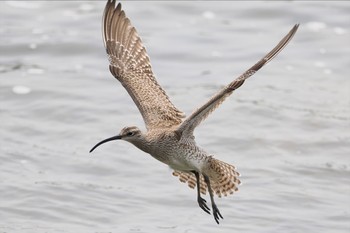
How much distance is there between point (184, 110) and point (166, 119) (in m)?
4.41

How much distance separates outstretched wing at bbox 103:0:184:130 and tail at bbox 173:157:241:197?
1.64ft

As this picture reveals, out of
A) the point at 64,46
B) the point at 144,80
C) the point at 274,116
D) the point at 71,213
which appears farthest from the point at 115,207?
the point at 64,46

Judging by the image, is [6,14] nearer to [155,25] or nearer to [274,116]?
[155,25]

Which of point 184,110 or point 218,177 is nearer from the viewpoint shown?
point 218,177

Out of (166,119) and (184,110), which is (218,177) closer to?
(166,119)

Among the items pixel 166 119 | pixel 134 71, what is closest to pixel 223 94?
pixel 166 119

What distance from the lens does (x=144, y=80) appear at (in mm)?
9859

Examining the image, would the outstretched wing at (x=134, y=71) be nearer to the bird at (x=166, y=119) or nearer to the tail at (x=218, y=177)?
the bird at (x=166, y=119)

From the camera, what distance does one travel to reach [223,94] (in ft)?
26.2

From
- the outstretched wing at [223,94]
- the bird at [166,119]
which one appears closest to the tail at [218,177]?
the bird at [166,119]

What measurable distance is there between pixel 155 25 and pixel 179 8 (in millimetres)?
927

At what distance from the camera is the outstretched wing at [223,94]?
8023 mm

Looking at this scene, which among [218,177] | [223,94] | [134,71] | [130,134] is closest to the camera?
[223,94]

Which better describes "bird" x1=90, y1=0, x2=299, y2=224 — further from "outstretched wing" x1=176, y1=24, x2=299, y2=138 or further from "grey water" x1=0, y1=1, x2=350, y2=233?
"grey water" x1=0, y1=1, x2=350, y2=233
